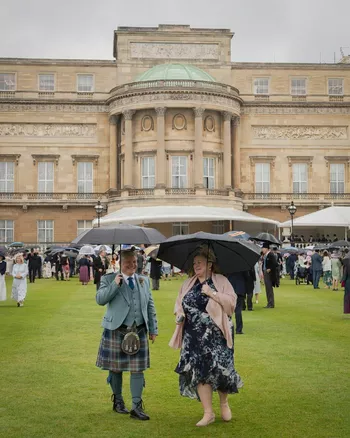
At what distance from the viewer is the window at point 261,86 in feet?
226

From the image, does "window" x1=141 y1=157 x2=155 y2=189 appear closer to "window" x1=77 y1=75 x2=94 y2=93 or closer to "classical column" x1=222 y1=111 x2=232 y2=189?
"classical column" x1=222 y1=111 x2=232 y2=189

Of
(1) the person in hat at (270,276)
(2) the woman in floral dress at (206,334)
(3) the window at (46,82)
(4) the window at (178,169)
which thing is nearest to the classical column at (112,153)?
(4) the window at (178,169)

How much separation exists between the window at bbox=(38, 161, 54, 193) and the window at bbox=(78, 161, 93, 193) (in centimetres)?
A: 235

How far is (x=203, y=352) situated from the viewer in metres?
9.19

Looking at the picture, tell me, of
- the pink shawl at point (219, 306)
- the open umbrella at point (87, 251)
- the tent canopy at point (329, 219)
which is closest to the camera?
the pink shawl at point (219, 306)

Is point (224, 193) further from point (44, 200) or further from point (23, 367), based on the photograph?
point (23, 367)

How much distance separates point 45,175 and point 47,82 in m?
8.25

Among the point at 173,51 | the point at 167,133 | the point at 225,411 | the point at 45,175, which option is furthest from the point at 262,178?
the point at 225,411

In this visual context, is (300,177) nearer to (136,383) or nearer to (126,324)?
(126,324)

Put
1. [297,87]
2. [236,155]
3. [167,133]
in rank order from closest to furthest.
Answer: [167,133] → [236,155] → [297,87]

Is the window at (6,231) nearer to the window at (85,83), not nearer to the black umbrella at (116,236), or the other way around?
the window at (85,83)

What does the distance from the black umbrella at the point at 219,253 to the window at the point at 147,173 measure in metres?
52.3

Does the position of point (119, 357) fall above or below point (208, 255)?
below

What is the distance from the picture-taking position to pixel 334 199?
218 ft
